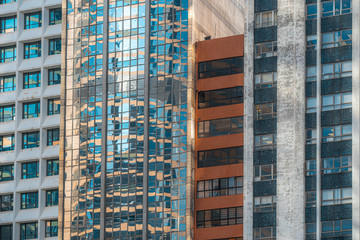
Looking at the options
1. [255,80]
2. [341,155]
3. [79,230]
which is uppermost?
[255,80]

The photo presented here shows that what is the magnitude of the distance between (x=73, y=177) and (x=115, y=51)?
14083mm

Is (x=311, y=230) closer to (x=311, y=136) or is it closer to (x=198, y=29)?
(x=311, y=136)

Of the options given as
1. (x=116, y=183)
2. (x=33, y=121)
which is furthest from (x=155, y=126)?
(x=33, y=121)

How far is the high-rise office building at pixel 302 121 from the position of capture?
106188mm

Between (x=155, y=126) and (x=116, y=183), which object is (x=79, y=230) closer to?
(x=116, y=183)

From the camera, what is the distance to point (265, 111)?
110875 millimetres

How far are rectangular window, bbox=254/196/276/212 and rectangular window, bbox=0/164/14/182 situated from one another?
30.0 m

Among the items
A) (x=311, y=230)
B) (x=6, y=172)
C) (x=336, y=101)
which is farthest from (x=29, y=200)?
(x=336, y=101)

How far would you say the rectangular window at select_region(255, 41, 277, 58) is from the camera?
111438 mm

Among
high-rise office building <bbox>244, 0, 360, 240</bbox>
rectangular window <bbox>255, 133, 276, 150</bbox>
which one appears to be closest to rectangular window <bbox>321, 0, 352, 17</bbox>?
high-rise office building <bbox>244, 0, 360, 240</bbox>

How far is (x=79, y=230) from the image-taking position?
382 feet

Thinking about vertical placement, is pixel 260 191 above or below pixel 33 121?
below

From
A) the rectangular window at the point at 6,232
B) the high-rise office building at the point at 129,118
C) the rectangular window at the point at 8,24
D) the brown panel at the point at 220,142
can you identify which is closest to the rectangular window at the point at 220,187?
the high-rise office building at the point at 129,118

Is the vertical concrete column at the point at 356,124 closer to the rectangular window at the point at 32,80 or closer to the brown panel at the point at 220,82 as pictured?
the brown panel at the point at 220,82
